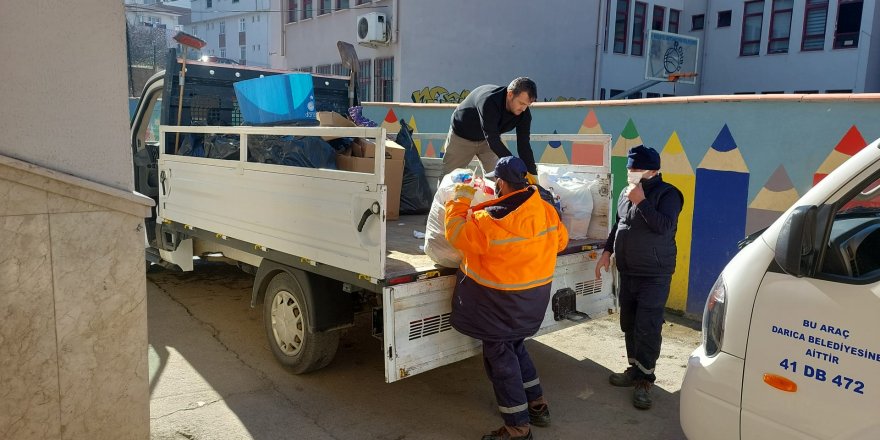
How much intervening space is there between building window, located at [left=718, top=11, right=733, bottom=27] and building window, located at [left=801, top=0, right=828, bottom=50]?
2.99 metres

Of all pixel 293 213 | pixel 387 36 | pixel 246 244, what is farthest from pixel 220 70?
pixel 387 36

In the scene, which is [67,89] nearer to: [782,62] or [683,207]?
[683,207]

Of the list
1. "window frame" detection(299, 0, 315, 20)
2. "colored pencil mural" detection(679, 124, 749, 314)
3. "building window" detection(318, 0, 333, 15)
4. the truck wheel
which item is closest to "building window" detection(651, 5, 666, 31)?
"building window" detection(318, 0, 333, 15)

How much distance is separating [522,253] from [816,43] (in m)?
24.8

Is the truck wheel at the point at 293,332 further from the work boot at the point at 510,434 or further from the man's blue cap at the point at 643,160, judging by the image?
the man's blue cap at the point at 643,160

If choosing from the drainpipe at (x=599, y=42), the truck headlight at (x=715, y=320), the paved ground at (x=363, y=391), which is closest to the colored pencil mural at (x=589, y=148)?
the paved ground at (x=363, y=391)

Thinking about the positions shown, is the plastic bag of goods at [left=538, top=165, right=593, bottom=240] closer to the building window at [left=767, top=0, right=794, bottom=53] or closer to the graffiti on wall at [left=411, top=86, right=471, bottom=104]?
the graffiti on wall at [left=411, top=86, right=471, bottom=104]

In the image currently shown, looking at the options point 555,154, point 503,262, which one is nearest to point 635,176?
point 503,262

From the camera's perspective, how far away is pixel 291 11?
75.7 ft

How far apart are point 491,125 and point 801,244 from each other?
113 inches

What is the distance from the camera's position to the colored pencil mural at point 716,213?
5.73m

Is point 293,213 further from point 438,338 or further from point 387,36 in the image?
point 387,36

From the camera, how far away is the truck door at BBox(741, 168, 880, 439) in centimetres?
221

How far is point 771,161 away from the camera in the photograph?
18.1ft
